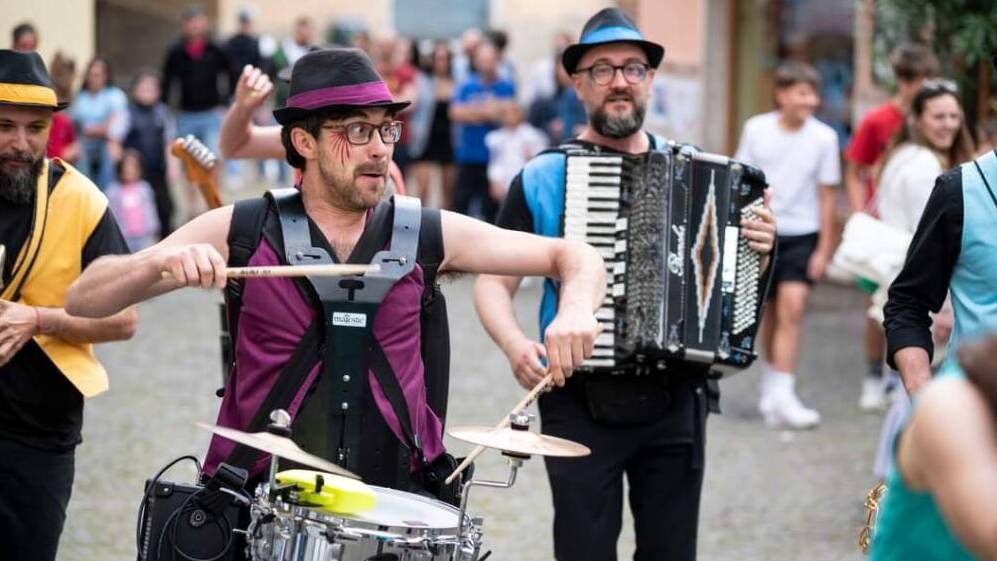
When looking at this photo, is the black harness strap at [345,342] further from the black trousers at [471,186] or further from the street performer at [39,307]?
the black trousers at [471,186]

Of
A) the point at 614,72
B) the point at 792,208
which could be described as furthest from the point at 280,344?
the point at 792,208

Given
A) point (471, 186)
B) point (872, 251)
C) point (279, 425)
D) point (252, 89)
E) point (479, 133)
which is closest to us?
point (279, 425)

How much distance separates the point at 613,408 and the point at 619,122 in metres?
0.87

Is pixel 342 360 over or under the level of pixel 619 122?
under

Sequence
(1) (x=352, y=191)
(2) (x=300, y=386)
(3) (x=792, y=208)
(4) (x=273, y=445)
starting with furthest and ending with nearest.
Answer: (3) (x=792, y=208) → (1) (x=352, y=191) → (2) (x=300, y=386) → (4) (x=273, y=445)

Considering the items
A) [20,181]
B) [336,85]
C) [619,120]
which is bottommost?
[20,181]

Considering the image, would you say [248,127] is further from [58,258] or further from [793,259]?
[793,259]

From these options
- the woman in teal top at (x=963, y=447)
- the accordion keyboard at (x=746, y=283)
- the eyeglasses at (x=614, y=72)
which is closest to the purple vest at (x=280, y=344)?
the eyeglasses at (x=614, y=72)

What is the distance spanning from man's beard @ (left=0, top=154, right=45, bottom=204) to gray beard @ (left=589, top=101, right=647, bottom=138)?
5.48 ft

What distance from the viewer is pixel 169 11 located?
28953 mm

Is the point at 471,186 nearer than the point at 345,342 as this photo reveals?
No

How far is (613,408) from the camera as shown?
18.2 feet

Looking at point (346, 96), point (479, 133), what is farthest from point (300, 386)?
point (479, 133)

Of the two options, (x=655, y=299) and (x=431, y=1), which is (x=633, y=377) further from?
(x=431, y=1)
